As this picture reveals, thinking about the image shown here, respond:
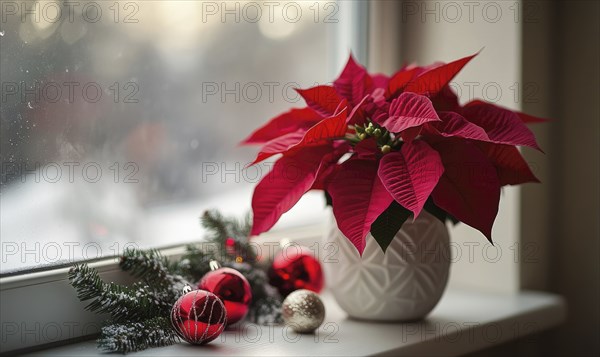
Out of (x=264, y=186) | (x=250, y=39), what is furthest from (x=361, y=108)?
(x=250, y=39)

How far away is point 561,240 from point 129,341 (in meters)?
0.81

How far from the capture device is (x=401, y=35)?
1.36 metres

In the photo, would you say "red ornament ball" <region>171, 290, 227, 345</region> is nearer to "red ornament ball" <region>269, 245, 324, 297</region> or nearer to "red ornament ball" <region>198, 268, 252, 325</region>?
"red ornament ball" <region>198, 268, 252, 325</region>

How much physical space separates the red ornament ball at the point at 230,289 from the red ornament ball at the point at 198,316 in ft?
0.16

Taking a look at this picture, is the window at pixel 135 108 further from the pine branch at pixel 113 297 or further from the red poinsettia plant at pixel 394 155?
the red poinsettia plant at pixel 394 155

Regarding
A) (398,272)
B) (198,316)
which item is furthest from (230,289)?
(398,272)

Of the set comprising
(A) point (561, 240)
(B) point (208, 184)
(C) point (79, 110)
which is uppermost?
(C) point (79, 110)

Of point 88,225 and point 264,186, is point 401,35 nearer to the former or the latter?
point 264,186

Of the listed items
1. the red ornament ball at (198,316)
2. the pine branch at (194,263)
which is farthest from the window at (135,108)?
the red ornament ball at (198,316)

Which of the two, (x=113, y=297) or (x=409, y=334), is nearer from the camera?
(x=113, y=297)

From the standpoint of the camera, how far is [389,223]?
910mm

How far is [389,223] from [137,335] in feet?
1.11

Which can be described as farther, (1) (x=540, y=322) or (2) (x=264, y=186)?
(1) (x=540, y=322)

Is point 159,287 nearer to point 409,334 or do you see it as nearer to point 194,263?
point 194,263
